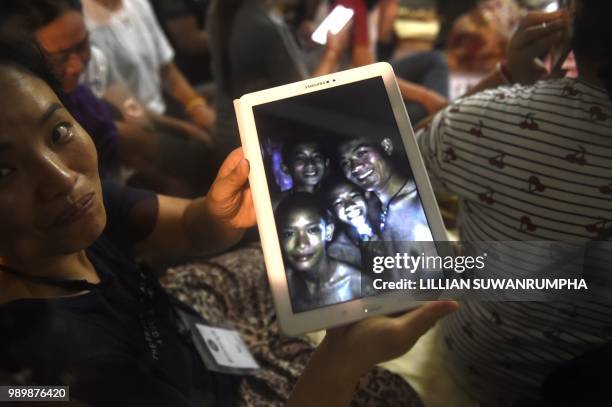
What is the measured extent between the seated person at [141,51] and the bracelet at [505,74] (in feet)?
1.68

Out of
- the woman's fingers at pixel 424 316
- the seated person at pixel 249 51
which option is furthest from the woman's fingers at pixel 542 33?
the woman's fingers at pixel 424 316

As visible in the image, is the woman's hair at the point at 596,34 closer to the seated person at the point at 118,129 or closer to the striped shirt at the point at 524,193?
the striped shirt at the point at 524,193

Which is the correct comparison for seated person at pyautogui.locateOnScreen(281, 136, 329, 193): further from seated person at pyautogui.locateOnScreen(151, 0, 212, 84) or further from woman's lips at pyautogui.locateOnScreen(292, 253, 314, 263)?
seated person at pyautogui.locateOnScreen(151, 0, 212, 84)

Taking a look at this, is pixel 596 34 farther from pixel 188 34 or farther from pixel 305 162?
pixel 188 34

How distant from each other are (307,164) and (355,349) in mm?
198

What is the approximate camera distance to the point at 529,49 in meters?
0.71

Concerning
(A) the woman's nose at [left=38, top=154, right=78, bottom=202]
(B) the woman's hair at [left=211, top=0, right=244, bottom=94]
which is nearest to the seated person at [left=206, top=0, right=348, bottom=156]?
(B) the woman's hair at [left=211, top=0, right=244, bottom=94]

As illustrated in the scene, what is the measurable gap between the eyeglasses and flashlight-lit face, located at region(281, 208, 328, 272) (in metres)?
0.38

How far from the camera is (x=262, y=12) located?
90 cm

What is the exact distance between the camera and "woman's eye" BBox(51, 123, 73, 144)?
0.43 metres

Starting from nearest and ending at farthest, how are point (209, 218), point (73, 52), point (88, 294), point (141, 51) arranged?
point (88, 294)
point (209, 218)
point (73, 52)
point (141, 51)

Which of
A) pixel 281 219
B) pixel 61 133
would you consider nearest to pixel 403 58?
pixel 281 219

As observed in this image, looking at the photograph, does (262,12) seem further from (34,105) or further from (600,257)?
(600,257)

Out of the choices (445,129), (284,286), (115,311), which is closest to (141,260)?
(115,311)
